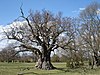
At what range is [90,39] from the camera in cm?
5953

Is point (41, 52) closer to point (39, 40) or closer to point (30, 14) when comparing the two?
point (39, 40)

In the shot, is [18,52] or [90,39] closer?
[18,52]

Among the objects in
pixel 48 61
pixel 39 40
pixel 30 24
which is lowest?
pixel 48 61

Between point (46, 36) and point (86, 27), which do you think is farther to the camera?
point (86, 27)

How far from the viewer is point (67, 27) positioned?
51.3 m

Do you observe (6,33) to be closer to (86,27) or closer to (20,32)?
(20,32)

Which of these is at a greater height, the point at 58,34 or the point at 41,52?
the point at 58,34

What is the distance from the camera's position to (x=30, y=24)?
159 feet

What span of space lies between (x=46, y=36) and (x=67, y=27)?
4.67 metres

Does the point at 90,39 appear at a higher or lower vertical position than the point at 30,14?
lower

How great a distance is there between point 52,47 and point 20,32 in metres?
7.13

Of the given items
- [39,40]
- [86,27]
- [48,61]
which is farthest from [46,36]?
[86,27]

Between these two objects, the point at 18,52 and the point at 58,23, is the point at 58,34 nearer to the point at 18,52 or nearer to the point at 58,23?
the point at 58,23

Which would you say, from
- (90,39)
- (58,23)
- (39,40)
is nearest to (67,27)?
(58,23)
